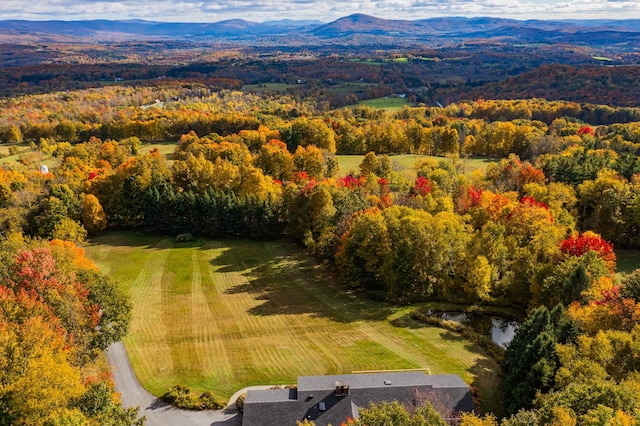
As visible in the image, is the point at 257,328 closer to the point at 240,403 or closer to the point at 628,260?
the point at 240,403

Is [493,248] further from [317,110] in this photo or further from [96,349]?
[317,110]

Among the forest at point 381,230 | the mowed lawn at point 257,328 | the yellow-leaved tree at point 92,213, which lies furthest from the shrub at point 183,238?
the yellow-leaved tree at point 92,213

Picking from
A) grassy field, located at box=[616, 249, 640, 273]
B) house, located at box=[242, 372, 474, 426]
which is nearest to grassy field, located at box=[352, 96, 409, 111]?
grassy field, located at box=[616, 249, 640, 273]

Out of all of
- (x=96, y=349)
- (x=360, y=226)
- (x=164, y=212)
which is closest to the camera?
(x=96, y=349)

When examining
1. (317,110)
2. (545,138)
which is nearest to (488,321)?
(545,138)

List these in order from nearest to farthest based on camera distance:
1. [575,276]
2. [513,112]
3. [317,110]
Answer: [575,276] → [513,112] → [317,110]

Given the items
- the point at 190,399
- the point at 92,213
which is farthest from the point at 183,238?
the point at 190,399

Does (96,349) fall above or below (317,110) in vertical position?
below

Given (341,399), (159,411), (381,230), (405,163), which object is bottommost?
(159,411)
